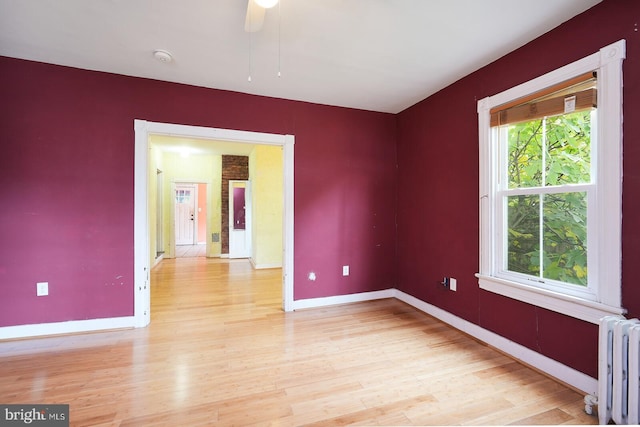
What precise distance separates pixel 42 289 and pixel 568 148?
188 inches

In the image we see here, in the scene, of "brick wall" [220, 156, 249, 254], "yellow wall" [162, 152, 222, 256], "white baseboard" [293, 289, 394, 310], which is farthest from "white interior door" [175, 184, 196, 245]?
"white baseboard" [293, 289, 394, 310]

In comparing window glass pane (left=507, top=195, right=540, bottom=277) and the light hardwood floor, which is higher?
window glass pane (left=507, top=195, right=540, bottom=277)

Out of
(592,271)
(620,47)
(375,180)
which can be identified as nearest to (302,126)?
(375,180)

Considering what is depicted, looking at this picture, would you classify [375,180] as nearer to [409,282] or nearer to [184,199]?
[409,282]

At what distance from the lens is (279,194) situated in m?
6.21

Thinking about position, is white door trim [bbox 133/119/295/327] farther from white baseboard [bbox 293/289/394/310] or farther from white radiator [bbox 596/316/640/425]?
white radiator [bbox 596/316/640/425]

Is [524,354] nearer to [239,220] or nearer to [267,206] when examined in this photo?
[267,206]

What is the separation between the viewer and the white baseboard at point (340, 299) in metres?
3.55

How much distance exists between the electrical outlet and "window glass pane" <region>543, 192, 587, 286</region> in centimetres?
451

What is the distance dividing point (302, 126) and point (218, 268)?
3.86 m

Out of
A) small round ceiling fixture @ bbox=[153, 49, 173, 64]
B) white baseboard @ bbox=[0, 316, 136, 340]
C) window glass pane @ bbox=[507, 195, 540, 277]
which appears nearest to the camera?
window glass pane @ bbox=[507, 195, 540, 277]

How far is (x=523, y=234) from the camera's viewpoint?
94.9 inches

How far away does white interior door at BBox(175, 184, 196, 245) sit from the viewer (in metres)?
9.95

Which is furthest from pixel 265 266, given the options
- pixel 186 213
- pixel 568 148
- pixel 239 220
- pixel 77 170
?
pixel 186 213
